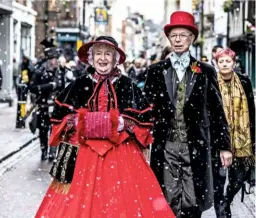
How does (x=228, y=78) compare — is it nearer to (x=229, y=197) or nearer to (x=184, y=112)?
(x=229, y=197)

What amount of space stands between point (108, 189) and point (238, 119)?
243 cm

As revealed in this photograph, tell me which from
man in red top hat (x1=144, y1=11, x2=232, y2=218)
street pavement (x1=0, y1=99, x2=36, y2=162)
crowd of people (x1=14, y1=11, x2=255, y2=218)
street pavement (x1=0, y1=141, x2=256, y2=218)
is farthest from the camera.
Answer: street pavement (x1=0, y1=99, x2=36, y2=162)

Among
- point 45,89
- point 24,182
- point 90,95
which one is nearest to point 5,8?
point 45,89

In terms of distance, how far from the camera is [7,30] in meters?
30.1

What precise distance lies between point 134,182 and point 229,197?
237cm

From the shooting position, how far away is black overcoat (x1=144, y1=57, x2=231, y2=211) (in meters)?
6.18

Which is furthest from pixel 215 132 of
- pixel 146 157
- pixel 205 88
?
pixel 146 157

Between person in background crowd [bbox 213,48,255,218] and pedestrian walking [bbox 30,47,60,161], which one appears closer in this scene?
person in background crowd [bbox 213,48,255,218]

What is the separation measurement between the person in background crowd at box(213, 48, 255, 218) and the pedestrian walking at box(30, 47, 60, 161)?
5.72 m

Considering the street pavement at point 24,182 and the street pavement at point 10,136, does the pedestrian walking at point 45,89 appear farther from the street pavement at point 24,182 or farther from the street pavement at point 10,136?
the street pavement at point 10,136

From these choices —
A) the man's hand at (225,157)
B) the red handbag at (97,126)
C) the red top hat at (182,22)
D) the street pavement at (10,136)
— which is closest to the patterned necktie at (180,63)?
the red top hat at (182,22)

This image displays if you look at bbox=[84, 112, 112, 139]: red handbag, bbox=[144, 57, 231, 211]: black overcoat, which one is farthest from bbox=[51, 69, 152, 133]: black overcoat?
bbox=[144, 57, 231, 211]: black overcoat

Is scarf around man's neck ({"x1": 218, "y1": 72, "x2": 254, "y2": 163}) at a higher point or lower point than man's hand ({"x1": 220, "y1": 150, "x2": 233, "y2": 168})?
higher

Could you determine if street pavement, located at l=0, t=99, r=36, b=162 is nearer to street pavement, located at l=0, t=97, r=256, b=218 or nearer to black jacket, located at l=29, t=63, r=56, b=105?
street pavement, located at l=0, t=97, r=256, b=218
